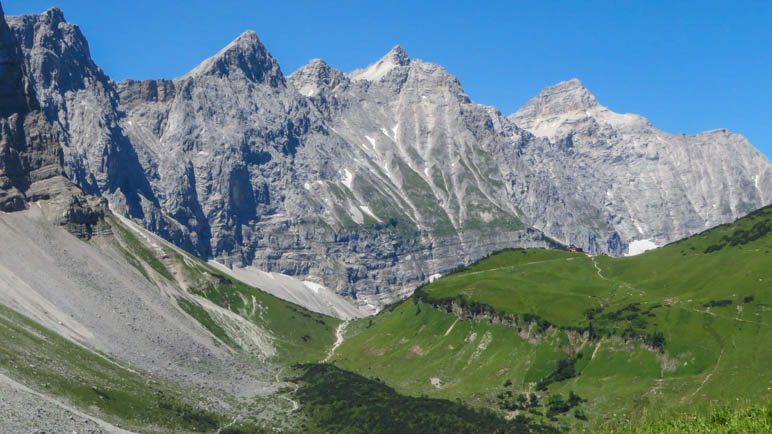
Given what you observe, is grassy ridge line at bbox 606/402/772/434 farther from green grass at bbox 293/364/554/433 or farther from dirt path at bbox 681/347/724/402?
dirt path at bbox 681/347/724/402

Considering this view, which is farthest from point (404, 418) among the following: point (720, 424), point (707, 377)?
point (720, 424)

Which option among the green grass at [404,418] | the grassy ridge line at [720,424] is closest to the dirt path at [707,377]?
the green grass at [404,418]

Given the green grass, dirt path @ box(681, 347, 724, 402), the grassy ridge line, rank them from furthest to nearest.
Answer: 1. the green grass
2. dirt path @ box(681, 347, 724, 402)
3. the grassy ridge line

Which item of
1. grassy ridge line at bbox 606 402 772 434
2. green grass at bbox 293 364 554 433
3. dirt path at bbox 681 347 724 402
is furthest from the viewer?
green grass at bbox 293 364 554 433

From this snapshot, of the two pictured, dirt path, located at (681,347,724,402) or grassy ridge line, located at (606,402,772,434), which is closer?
grassy ridge line, located at (606,402,772,434)

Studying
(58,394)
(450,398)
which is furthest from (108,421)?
(450,398)

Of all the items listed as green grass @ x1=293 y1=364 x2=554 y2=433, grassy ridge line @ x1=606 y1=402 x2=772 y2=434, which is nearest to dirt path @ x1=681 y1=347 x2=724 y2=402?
green grass @ x1=293 y1=364 x2=554 y2=433

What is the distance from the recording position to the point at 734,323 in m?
174

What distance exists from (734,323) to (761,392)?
42.8 meters

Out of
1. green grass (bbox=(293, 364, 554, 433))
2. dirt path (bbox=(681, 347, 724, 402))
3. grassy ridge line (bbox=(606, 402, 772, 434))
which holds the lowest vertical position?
green grass (bbox=(293, 364, 554, 433))

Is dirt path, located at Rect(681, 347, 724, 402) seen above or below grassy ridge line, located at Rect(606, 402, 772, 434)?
below

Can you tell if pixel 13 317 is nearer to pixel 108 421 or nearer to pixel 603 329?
pixel 108 421

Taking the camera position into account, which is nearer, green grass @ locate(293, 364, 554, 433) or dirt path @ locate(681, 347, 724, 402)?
dirt path @ locate(681, 347, 724, 402)

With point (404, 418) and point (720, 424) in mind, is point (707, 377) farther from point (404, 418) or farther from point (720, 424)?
point (720, 424)
